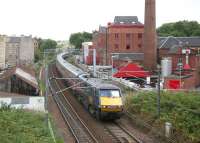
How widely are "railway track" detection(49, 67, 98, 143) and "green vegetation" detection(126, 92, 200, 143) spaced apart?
4.40m

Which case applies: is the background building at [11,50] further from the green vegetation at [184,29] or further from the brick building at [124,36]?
the green vegetation at [184,29]

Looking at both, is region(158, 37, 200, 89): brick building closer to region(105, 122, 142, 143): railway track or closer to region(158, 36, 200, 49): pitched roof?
region(158, 36, 200, 49): pitched roof

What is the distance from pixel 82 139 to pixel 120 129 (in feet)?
12.8

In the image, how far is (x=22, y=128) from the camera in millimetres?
22297

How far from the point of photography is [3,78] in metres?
37.6

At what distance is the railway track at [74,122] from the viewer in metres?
25.5

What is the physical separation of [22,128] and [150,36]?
47.9m

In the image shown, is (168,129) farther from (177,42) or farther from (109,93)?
(177,42)

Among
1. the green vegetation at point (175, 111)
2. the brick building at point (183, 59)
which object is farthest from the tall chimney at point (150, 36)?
the green vegetation at point (175, 111)

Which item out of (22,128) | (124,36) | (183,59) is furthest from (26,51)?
(22,128)

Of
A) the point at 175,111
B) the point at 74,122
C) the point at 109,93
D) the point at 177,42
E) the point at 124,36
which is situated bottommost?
the point at 74,122

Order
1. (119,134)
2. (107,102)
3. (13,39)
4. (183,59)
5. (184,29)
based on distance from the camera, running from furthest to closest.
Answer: (13,39)
(184,29)
(183,59)
(107,102)
(119,134)

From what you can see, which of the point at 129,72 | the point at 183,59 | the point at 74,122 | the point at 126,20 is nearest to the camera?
the point at 74,122

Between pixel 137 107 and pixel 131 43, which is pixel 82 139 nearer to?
pixel 137 107
